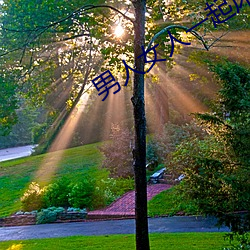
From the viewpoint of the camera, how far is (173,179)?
13.0 metres

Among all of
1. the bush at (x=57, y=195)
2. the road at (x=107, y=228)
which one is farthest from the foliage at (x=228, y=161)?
the bush at (x=57, y=195)

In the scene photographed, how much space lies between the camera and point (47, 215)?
35.6ft

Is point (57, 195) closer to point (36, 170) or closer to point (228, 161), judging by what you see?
point (228, 161)

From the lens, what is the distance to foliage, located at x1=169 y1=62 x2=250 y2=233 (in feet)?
12.6

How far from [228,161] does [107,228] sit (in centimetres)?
575

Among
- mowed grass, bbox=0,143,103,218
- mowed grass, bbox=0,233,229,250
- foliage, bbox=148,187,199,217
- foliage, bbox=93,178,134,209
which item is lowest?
mowed grass, bbox=0,143,103,218

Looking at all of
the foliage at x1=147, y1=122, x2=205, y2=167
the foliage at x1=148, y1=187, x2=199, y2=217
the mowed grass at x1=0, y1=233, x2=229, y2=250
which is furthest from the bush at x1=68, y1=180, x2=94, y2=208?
the foliage at x1=147, y1=122, x2=205, y2=167

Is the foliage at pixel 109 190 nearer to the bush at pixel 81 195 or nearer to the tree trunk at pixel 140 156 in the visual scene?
the bush at pixel 81 195

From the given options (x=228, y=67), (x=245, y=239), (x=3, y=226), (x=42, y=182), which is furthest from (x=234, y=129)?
(x=42, y=182)

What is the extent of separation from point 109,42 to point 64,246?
21.4 feet

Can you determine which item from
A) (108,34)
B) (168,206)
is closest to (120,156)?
(168,206)

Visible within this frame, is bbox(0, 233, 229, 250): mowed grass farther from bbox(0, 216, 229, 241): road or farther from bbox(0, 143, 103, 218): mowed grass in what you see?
bbox(0, 143, 103, 218): mowed grass

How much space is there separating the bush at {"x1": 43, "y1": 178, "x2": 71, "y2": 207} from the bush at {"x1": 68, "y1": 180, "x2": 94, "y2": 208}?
29 cm

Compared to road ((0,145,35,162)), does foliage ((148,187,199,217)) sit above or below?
above
